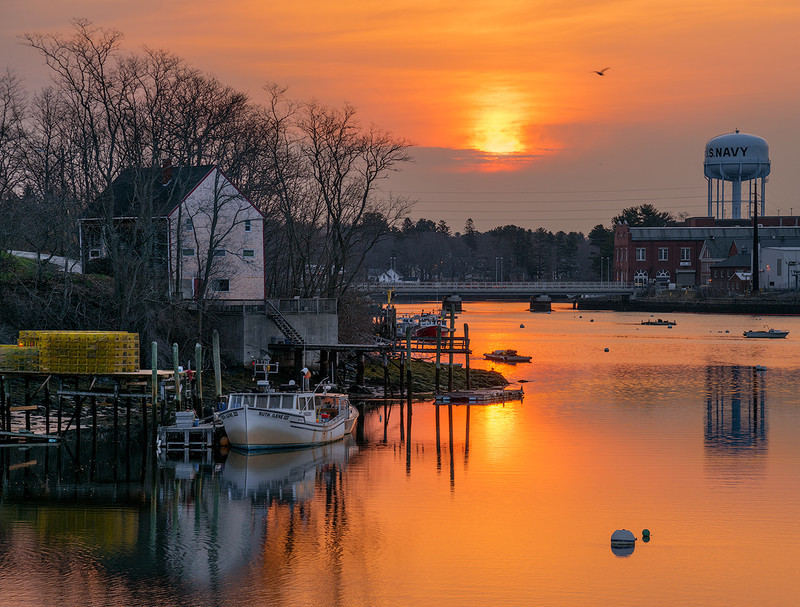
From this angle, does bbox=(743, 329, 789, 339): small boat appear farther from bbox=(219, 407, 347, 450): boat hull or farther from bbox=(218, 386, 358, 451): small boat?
bbox=(219, 407, 347, 450): boat hull

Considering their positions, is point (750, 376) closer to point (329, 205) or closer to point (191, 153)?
point (329, 205)

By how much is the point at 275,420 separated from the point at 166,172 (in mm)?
32728

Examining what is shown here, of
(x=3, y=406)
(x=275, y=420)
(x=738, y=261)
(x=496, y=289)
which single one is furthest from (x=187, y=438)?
(x=738, y=261)

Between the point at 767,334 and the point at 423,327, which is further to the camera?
the point at 767,334

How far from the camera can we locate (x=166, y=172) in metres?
71.9

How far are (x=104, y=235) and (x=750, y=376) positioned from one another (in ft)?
166

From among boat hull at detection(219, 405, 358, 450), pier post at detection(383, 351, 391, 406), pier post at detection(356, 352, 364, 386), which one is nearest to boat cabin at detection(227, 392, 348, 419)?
boat hull at detection(219, 405, 358, 450)

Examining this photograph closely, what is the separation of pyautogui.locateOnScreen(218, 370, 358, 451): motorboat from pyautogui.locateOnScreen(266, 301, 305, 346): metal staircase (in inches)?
671

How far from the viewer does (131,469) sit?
4019cm

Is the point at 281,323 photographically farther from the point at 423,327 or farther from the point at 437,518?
the point at 423,327

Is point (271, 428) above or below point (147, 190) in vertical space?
below

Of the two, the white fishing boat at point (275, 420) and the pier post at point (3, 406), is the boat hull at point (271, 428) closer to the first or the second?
the white fishing boat at point (275, 420)

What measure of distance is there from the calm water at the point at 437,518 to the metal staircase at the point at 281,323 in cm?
861

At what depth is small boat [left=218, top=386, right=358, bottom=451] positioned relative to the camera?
144ft
